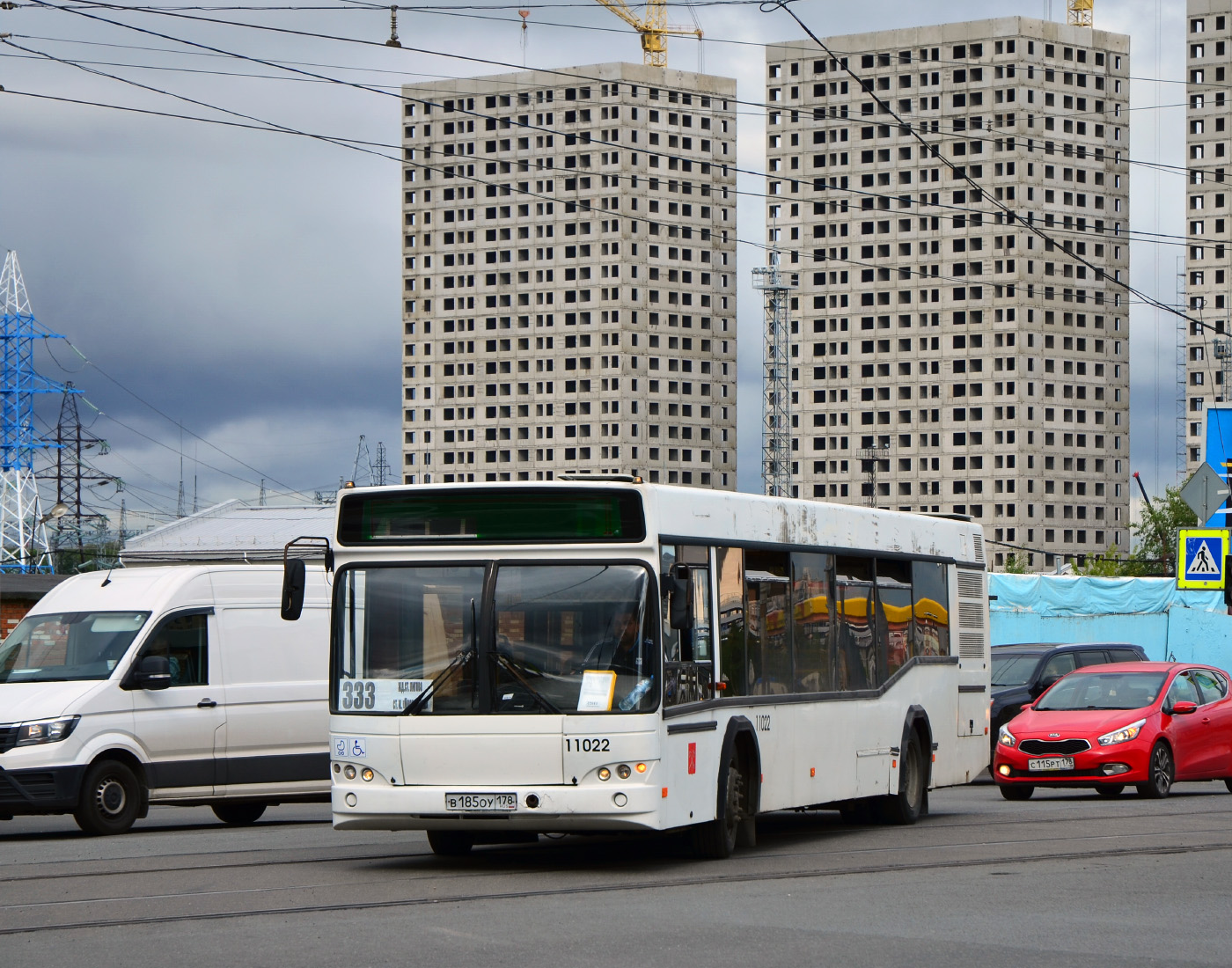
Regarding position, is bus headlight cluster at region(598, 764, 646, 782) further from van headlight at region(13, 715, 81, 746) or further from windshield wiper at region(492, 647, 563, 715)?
van headlight at region(13, 715, 81, 746)

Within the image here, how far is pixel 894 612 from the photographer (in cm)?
1636

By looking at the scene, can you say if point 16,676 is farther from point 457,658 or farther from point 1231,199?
point 1231,199

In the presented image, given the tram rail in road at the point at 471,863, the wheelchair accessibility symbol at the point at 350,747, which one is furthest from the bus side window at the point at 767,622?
the wheelchair accessibility symbol at the point at 350,747

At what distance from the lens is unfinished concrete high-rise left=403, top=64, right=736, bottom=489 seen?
17475 centimetres

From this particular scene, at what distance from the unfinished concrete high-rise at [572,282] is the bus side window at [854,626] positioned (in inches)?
6081

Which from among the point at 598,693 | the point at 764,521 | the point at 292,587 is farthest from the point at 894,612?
the point at 292,587

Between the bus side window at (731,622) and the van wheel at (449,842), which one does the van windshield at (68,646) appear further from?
the bus side window at (731,622)

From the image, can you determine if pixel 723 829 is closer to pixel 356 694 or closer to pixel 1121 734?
pixel 356 694

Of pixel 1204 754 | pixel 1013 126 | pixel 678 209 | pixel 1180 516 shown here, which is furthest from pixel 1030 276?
pixel 1204 754

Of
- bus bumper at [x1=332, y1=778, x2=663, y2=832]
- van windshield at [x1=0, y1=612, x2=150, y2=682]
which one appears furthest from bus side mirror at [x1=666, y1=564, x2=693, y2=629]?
van windshield at [x1=0, y1=612, x2=150, y2=682]

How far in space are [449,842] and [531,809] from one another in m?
1.94

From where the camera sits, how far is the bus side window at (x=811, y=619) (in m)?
14.5

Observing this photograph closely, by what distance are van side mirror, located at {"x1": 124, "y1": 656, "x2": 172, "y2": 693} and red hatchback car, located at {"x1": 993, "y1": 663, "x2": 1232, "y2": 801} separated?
29.0ft

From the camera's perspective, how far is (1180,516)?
121m
